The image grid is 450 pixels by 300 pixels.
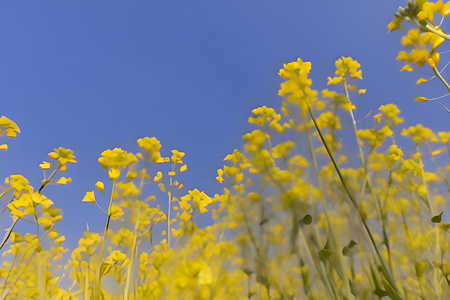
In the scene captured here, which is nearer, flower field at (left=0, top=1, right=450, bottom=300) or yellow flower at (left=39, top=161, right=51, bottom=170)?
flower field at (left=0, top=1, right=450, bottom=300)

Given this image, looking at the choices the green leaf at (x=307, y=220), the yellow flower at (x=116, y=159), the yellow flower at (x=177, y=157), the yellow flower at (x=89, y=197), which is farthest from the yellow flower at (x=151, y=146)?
the yellow flower at (x=177, y=157)

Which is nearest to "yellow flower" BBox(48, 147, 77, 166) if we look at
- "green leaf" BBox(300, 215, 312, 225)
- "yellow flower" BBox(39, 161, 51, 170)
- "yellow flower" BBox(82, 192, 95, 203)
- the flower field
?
"yellow flower" BBox(39, 161, 51, 170)

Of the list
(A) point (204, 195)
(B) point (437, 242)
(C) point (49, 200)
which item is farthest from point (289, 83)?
(A) point (204, 195)

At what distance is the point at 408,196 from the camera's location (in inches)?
23.2

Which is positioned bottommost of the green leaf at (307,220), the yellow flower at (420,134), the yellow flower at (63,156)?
the green leaf at (307,220)

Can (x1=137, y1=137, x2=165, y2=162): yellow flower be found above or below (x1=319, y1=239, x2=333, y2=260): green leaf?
above

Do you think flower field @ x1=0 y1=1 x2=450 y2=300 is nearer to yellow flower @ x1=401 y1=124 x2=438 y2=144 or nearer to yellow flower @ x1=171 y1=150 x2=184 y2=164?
yellow flower @ x1=401 y1=124 x2=438 y2=144

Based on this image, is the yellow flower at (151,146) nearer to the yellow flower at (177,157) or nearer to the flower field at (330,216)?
the flower field at (330,216)

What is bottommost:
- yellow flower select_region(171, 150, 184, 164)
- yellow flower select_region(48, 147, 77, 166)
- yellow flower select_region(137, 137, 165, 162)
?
A: yellow flower select_region(137, 137, 165, 162)

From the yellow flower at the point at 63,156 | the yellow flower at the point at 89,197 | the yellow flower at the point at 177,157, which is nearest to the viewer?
the yellow flower at the point at 89,197

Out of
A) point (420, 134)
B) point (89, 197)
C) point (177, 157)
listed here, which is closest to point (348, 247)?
point (420, 134)

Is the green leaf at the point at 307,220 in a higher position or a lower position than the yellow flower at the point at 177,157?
lower

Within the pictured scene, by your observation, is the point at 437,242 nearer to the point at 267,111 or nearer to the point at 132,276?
the point at 267,111

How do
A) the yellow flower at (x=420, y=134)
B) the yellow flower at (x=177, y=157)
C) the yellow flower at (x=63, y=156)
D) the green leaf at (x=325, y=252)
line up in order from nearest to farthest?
the green leaf at (x=325, y=252)
the yellow flower at (x=420, y=134)
the yellow flower at (x=63, y=156)
the yellow flower at (x=177, y=157)
